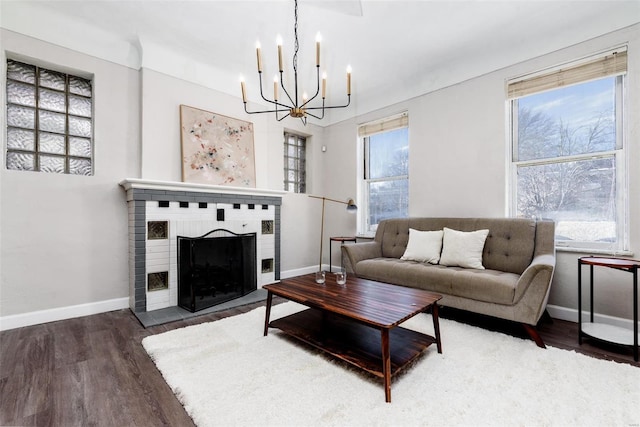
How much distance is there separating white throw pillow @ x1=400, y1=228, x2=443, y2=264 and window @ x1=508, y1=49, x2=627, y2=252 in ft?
2.99

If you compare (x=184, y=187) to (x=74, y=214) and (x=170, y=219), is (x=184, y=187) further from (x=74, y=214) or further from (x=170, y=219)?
(x=74, y=214)

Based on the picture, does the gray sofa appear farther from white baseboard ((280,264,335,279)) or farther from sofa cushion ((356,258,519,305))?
white baseboard ((280,264,335,279))

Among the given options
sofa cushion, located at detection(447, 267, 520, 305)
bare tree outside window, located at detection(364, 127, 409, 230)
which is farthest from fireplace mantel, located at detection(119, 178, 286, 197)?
sofa cushion, located at detection(447, 267, 520, 305)

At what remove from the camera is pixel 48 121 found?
2.73 metres

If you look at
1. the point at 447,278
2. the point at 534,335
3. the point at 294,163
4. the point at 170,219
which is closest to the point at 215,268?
the point at 170,219

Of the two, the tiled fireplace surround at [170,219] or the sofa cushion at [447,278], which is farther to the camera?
the tiled fireplace surround at [170,219]

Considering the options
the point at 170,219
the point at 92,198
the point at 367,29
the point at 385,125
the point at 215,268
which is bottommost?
the point at 215,268

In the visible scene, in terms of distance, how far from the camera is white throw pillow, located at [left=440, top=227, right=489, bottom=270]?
9.29 ft

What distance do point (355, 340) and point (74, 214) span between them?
114 inches

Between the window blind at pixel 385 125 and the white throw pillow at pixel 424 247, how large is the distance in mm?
1672

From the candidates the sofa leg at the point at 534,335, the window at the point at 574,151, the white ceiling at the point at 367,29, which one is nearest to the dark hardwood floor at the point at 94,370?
the sofa leg at the point at 534,335

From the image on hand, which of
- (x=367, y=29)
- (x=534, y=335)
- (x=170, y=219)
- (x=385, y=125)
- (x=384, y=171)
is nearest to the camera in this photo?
(x=534, y=335)

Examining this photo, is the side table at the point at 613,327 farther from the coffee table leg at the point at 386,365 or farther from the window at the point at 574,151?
the coffee table leg at the point at 386,365

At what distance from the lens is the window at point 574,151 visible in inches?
99.7
